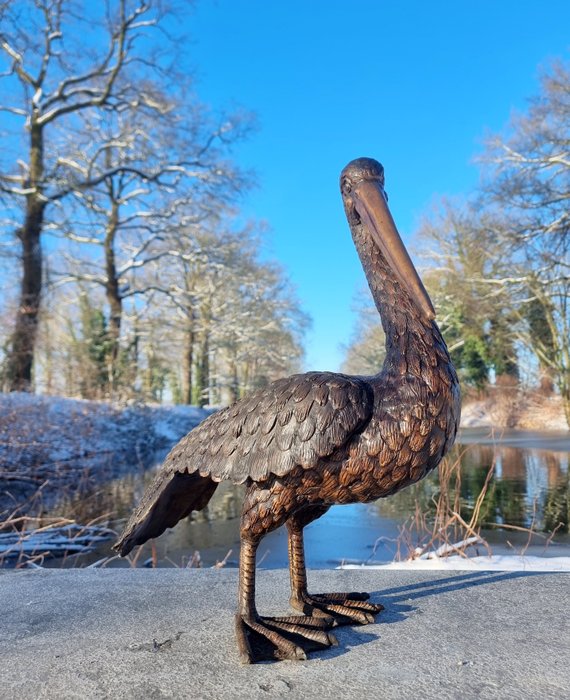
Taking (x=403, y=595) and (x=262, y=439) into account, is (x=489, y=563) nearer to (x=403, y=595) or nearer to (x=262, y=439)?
(x=403, y=595)

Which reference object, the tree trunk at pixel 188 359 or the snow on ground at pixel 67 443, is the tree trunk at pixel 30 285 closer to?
the snow on ground at pixel 67 443

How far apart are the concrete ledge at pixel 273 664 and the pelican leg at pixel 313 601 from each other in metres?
0.07

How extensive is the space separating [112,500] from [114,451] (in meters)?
4.32

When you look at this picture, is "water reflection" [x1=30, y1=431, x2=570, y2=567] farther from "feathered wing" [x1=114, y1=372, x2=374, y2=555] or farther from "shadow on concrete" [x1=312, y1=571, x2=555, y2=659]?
"feathered wing" [x1=114, y1=372, x2=374, y2=555]

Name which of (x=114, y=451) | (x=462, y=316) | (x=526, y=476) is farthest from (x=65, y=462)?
(x=462, y=316)

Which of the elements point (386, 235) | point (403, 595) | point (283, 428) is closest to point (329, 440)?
point (283, 428)

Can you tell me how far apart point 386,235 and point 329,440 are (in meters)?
0.81

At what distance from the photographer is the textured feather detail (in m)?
1.74

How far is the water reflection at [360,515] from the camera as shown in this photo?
464 centimetres

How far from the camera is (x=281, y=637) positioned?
1.80 metres

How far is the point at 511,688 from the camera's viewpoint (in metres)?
1.52

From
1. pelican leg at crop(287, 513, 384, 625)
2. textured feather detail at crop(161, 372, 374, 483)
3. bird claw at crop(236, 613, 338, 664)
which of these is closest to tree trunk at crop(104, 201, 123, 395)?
pelican leg at crop(287, 513, 384, 625)

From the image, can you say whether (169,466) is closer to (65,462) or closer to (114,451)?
(65,462)

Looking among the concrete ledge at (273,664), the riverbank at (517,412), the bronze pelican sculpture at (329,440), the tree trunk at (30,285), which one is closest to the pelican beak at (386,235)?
the bronze pelican sculpture at (329,440)
